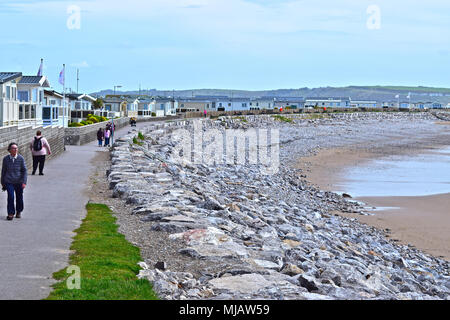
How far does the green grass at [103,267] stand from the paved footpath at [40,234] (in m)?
0.21

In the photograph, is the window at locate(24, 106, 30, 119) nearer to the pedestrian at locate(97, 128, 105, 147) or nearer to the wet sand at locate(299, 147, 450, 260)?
the pedestrian at locate(97, 128, 105, 147)

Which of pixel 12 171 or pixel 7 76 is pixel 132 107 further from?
pixel 12 171

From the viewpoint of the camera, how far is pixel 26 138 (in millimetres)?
27312

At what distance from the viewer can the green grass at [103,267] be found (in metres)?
8.98

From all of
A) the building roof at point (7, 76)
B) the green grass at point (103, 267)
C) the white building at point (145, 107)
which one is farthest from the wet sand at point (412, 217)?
the white building at point (145, 107)

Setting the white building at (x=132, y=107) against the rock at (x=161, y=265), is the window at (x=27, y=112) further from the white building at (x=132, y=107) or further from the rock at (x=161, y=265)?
the white building at (x=132, y=107)

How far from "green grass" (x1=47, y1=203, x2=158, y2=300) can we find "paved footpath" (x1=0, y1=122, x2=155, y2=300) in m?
0.21

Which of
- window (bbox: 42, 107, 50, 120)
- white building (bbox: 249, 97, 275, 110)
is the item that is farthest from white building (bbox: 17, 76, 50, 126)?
white building (bbox: 249, 97, 275, 110)

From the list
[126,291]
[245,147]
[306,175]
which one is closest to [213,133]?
[245,147]

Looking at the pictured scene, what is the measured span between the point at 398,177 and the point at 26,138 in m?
21.4

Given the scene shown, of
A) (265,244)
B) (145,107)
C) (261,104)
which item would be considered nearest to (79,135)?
(265,244)

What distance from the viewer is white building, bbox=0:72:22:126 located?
31.9 metres

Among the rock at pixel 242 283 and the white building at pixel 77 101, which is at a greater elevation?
the white building at pixel 77 101

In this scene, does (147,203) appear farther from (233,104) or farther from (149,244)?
(233,104)
